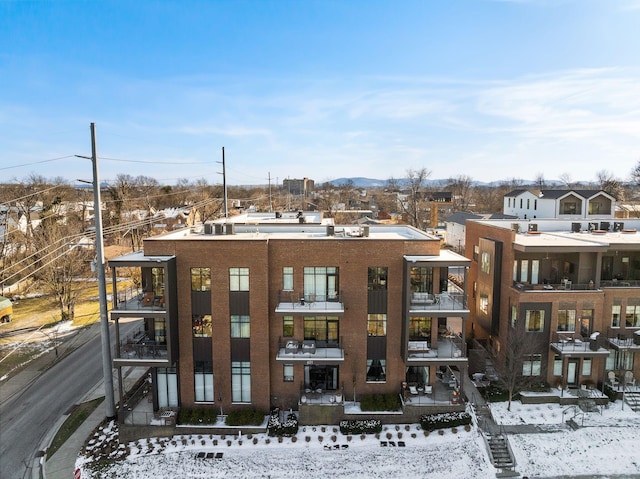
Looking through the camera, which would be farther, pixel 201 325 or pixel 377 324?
pixel 377 324

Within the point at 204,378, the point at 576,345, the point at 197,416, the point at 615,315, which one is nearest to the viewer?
the point at 197,416

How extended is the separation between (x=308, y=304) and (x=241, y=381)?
5.58 meters

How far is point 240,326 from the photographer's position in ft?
70.5

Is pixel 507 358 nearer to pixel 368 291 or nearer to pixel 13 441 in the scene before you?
pixel 368 291

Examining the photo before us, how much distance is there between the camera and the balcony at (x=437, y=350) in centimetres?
2114

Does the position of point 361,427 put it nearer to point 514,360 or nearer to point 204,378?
point 204,378

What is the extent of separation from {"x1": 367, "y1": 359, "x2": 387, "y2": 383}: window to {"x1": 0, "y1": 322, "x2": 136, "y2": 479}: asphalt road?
1674 cm

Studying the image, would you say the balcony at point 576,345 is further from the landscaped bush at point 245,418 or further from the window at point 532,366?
the landscaped bush at point 245,418

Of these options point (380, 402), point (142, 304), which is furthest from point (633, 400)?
point (142, 304)

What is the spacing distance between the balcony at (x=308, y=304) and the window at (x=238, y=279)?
6.46ft

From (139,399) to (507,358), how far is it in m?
21.5

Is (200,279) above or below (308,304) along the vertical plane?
above

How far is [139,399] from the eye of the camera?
74.6 ft

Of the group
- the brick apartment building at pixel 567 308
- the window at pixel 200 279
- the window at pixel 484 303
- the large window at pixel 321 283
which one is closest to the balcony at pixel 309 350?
the large window at pixel 321 283
